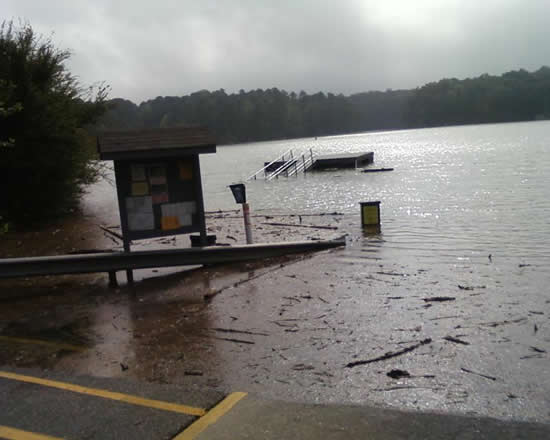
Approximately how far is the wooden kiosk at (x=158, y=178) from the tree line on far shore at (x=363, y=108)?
122 meters

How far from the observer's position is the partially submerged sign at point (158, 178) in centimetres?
969

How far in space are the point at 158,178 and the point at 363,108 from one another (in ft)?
608

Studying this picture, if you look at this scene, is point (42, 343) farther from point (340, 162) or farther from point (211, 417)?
point (340, 162)

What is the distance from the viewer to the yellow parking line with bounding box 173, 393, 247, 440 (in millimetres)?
4020

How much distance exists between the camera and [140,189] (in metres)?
10.0

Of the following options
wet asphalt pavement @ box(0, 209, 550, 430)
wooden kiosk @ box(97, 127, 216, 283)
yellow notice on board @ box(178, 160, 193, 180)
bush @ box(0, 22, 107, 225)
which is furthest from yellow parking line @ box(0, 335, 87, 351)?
bush @ box(0, 22, 107, 225)

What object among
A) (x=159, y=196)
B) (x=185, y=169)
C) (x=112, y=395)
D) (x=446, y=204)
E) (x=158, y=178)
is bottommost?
(x=446, y=204)

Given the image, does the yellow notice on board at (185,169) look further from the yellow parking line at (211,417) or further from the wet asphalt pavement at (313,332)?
the yellow parking line at (211,417)

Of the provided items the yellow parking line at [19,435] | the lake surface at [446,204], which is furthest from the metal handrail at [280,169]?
the yellow parking line at [19,435]

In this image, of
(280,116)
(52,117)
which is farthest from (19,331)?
(280,116)

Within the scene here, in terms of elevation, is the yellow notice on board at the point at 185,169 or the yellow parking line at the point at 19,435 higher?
the yellow notice on board at the point at 185,169

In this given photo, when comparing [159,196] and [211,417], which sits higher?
[159,196]

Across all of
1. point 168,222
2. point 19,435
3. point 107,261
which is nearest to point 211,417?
point 19,435

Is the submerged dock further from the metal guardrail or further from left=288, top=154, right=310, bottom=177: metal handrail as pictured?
the metal guardrail
